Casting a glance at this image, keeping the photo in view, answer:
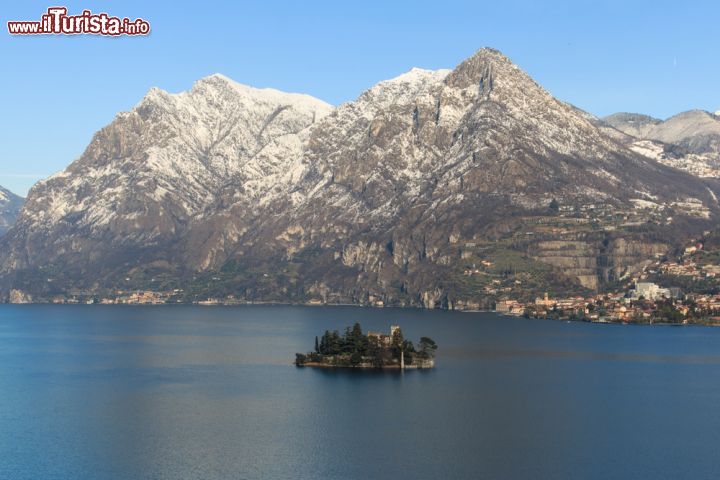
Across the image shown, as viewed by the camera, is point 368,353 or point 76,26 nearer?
point 76,26

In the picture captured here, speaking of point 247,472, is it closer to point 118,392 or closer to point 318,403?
point 318,403

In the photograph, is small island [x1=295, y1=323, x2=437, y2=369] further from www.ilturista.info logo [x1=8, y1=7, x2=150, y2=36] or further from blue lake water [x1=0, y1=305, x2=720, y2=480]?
www.ilturista.info logo [x1=8, y1=7, x2=150, y2=36]

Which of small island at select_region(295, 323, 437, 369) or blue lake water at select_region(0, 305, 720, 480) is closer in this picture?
blue lake water at select_region(0, 305, 720, 480)

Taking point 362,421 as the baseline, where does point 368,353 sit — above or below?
above

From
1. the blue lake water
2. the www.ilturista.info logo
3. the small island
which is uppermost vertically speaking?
the www.ilturista.info logo

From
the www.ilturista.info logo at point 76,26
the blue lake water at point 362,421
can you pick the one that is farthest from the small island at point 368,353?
the www.ilturista.info logo at point 76,26

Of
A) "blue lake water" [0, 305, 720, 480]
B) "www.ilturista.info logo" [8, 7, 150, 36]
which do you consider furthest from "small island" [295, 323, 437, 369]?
"www.ilturista.info logo" [8, 7, 150, 36]
